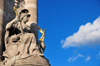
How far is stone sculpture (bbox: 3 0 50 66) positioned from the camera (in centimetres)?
988

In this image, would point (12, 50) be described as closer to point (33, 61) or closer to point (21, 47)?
point (21, 47)

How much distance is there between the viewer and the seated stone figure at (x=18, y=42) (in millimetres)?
10539

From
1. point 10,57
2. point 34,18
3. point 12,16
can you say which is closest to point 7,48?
point 10,57

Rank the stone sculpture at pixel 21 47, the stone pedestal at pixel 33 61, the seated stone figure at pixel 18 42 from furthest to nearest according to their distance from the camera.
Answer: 1. the seated stone figure at pixel 18 42
2. the stone sculpture at pixel 21 47
3. the stone pedestal at pixel 33 61

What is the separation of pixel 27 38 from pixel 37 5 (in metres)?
5.19

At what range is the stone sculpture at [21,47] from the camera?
9.88 m

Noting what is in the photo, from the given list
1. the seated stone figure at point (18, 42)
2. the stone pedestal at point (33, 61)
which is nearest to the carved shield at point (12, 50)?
the seated stone figure at point (18, 42)

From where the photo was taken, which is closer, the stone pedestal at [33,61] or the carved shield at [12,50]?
the stone pedestal at [33,61]

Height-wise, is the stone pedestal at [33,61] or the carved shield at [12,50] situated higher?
the carved shield at [12,50]

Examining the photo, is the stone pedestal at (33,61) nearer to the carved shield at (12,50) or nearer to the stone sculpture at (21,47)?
the stone sculpture at (21,47)

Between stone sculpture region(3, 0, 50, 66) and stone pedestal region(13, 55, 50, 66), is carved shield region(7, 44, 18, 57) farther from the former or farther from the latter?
stone pedestal region(13, 55, 50, 66)

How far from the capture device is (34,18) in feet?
48.2

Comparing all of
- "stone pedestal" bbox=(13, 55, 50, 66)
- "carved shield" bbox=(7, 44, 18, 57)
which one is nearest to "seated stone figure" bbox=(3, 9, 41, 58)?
"carved shield" bbox=(7, 44, 18, 57)

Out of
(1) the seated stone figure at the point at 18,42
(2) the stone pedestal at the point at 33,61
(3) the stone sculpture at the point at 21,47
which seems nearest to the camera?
(2) the stone pedestal at the point at 33,61
